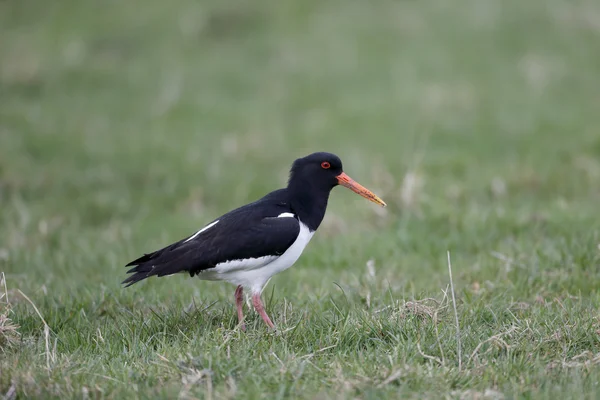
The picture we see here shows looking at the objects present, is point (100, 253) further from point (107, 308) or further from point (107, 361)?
point (107, 361)

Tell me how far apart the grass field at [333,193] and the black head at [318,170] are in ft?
2.90

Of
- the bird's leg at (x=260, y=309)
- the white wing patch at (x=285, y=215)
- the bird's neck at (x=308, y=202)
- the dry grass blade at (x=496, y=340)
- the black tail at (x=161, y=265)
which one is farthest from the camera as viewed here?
the bird's neck at (x=308, y=202)

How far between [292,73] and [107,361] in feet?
33.7

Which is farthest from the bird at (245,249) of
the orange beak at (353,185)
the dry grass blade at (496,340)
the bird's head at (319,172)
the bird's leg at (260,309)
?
the dry grass blade at (496,340)

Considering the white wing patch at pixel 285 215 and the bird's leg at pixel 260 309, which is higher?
the white wing patch at pixel 285 215

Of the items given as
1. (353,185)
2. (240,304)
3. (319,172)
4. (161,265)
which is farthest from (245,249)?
(353,185)

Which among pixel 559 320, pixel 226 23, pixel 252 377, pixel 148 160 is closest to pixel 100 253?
pixel 148 160

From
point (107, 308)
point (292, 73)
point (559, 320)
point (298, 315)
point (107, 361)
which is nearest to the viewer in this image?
point (107, 361)

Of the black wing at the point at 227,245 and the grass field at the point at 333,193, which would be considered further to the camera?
the black wing at the point at 227,245

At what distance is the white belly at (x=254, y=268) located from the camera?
5656 mm

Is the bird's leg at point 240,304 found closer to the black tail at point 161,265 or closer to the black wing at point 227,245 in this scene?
the black wing at point 227,245

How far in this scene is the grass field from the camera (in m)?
4.64

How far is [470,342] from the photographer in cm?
492

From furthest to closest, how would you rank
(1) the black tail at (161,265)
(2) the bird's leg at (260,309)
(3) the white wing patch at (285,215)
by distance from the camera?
(3) the white wing patch at (285,215) < (1) the black tail at (161,265) < (2) the bird's leg at (260,309)
